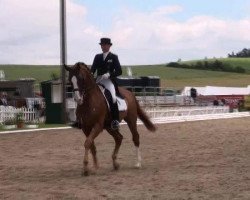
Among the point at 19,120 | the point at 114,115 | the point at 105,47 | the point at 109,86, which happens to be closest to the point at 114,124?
the point at 114,115

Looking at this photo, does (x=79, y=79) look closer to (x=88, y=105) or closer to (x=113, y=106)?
(x=88, y=105)

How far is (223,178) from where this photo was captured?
368 inches

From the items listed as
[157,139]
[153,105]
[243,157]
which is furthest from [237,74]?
[243,157]

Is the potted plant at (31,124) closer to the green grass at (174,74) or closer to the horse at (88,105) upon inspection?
the horse at (88,105)

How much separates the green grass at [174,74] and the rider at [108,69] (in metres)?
63.4

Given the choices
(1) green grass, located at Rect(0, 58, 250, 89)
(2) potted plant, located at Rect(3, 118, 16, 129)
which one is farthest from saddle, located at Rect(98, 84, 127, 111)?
(1) green grass, located at Rect(0, 58, 250, 89)

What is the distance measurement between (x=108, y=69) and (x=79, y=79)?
0.96 meters

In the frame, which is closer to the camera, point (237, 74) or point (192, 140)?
point (192, 140)

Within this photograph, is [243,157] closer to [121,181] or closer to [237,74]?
[121,181]

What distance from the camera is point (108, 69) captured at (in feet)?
37.0

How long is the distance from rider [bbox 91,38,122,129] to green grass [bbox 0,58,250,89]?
63432 millimetres

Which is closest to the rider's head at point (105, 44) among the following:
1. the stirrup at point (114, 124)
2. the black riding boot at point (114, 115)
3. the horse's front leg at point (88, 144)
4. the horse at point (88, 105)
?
the horse at point (88, 105)

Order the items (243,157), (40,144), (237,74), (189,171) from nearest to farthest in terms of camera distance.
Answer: (189,171)
(243,157)
(40,144)
(237,74)

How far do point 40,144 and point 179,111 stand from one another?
20.0 metres
